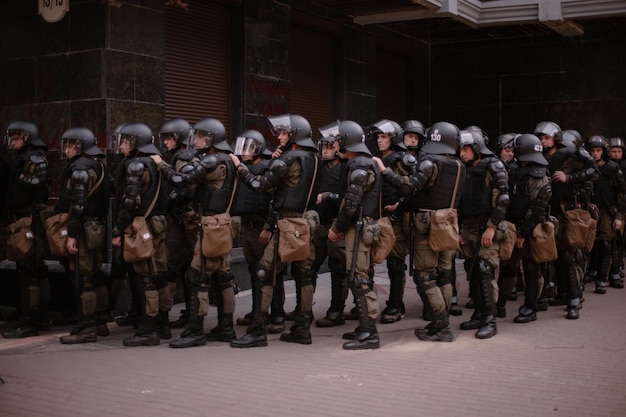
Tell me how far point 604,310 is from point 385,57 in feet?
26.5

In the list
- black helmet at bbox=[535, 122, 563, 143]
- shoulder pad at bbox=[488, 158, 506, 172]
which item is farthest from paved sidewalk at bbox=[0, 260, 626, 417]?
black helmet at bbox=[535, 122, 563, 143]

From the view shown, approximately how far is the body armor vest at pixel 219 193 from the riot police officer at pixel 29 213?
1651 mm

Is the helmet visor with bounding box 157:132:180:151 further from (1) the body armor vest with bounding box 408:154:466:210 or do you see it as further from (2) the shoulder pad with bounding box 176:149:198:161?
(1) the body armor vest with bounding box 408:154:466:210

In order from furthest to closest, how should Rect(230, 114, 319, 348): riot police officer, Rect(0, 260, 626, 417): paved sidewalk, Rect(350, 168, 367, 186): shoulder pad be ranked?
Rect(230, 114, 319, 348): riot police officer < Rect(350, 168, 367, 186): shoulder pad < Rect(0, 260, 626, 417): paved sidewalk

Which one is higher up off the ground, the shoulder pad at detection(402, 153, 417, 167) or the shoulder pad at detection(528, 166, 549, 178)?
the shoulder pad at detection(402, 153, 417, 167)

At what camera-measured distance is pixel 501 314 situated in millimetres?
10062

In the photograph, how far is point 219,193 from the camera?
329 inches

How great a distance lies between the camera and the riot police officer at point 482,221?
8898mm

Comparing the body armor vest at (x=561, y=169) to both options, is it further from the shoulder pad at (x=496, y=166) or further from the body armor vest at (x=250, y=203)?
the body armor vest at (x=250, y=203)

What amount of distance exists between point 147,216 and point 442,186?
108 inches

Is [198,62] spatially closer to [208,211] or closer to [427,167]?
[208,211]

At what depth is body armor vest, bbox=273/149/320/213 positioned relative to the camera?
8312 millimetres

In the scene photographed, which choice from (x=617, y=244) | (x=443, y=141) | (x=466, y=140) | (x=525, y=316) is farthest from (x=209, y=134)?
(x=617, y=244)

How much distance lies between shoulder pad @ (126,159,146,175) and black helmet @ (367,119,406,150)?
8.74ft
